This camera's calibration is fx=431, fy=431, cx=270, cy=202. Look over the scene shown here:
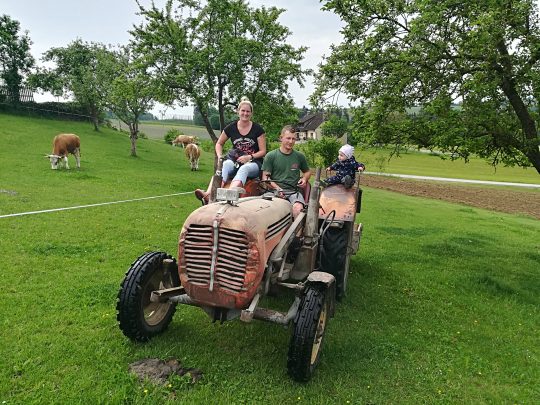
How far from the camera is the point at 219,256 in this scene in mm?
3611

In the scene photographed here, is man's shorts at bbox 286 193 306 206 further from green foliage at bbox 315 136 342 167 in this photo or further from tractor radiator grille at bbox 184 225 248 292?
green foliage at bbox 315 136 342 167

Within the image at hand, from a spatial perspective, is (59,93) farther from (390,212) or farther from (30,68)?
(390,212)

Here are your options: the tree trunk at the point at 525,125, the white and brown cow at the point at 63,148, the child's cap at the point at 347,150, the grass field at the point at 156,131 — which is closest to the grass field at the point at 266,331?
the child's cap at the point at 347,150

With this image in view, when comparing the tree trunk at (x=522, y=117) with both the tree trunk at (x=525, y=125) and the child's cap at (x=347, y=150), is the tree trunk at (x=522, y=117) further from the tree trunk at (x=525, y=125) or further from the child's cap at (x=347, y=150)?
the child's cap at (x=347, y=150)

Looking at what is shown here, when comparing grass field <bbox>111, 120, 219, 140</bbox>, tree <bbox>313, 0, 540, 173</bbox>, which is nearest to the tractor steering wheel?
tree <bbox>313, 0, 540, 173</bbox>

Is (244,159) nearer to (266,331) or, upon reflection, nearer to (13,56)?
(266,331)

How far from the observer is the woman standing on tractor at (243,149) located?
5117 millimetres

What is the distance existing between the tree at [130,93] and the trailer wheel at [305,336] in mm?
14519

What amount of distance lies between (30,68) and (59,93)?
3449 millimetres

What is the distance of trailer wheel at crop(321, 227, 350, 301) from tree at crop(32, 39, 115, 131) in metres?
27.6

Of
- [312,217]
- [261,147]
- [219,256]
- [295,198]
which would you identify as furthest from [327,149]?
[219,256]

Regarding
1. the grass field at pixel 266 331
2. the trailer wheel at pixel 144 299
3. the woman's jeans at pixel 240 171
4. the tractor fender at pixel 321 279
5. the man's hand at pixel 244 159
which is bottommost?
the grass field at pixel 266 331

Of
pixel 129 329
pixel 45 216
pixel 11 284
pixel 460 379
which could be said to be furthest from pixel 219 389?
pixel 45 216

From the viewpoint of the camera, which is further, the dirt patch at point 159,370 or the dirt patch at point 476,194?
the dirt patch at point 476,194
